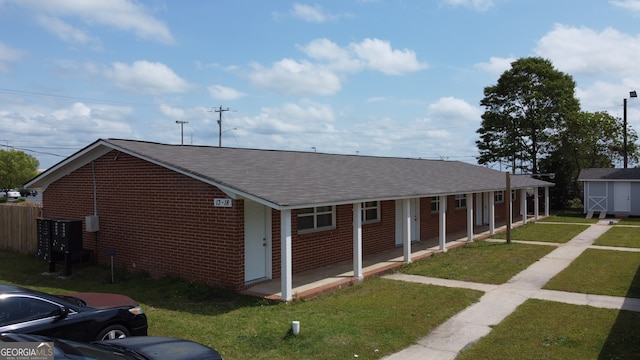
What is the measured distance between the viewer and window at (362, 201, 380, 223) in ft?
52.7

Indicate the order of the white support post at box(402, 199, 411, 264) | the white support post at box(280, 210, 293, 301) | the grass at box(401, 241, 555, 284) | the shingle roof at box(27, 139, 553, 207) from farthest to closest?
1. the white support post at box(402, 199, 411, 264)
2. the grass at box(401, 241, 555, 284)
3. the shingle roof at box(27, 139, 553, 207)
4. the white support post at box(280, 210, 293, 301)

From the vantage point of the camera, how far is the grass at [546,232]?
21.0 metres

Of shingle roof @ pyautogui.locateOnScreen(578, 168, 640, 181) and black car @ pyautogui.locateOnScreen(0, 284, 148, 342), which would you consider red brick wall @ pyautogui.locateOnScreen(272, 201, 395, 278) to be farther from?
shingle roof @ pyautogui.locateOnScreen(578, 168, 640, 181)

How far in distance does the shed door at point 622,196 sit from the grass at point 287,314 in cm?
2710

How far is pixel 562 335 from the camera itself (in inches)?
314

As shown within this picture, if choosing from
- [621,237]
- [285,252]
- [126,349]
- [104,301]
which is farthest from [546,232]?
[126,349]

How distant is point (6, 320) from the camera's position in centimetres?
594

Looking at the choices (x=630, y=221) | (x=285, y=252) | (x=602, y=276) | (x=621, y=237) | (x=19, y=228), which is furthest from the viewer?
(x=630, y=221)

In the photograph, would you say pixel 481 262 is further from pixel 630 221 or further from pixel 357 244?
pixel 630 221

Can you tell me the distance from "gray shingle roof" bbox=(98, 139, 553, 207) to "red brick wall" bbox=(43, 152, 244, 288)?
439 mm

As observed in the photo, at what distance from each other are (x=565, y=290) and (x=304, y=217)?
650 cm

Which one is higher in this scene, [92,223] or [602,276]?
[92,223]

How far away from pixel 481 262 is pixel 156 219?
9.45 metres

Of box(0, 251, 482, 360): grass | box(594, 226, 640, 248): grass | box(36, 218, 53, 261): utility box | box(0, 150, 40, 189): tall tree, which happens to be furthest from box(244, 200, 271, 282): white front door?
box(0, 150, 40, 189): tall tree
